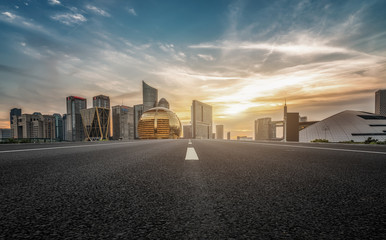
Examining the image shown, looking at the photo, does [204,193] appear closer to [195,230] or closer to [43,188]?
[195,230]

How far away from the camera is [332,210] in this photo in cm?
126

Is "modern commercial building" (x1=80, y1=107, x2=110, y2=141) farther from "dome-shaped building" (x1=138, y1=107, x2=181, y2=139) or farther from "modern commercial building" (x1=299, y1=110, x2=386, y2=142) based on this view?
"modern commercial building" (x1=299, y1=110, x2=386, y2=142)

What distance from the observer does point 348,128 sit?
64.6 meters

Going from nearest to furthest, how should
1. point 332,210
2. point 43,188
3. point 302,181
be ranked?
point 332,210 → point 43,188 → point 302,181

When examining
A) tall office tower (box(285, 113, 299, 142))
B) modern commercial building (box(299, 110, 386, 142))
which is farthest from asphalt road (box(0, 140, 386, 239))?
modern commercial building (box(299, 110, 386, 142))

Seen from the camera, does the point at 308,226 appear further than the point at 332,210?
No

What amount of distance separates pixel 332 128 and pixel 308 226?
84067 mm

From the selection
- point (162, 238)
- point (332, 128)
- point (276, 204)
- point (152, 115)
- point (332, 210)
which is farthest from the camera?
point (152, 115)

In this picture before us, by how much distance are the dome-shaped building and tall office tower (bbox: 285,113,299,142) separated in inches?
2857

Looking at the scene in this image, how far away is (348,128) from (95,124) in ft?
472

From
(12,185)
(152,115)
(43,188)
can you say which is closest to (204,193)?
(43,188)

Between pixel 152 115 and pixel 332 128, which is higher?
pixel 152 115

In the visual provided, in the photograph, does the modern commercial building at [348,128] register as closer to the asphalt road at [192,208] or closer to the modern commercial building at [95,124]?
the asphalt road at [192,208]

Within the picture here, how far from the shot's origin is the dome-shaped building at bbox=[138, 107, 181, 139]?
122m
